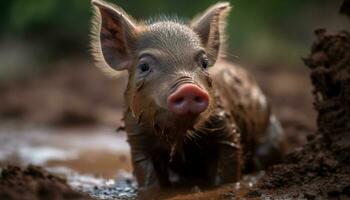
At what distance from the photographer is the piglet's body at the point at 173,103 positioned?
5.44 metres

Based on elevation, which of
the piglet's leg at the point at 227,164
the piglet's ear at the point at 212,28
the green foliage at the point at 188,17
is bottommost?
the piglet's leg at the point at 227,164

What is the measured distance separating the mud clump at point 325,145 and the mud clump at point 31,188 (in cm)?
152

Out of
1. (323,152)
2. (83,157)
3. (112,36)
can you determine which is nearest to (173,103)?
(323,152)

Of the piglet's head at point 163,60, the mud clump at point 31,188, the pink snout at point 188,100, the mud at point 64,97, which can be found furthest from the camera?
the mud at point 64,97

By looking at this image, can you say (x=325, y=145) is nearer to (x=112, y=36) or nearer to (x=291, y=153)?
(x=291, y=153)

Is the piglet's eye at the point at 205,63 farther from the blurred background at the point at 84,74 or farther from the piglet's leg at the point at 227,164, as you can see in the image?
the blurred background at the point at 84,74

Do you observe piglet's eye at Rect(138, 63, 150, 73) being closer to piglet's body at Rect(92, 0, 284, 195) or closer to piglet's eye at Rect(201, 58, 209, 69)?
piglet's body at Rect(92, 0, 284, 195)

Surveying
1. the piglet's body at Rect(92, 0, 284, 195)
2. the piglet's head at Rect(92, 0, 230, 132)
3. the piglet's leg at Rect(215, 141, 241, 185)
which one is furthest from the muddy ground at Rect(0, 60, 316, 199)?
the piglet's head at Rect(92, 0, 230, 132)

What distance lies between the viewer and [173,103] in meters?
4.98

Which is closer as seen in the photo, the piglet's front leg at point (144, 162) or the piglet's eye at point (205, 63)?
the piglet's eye at point (205, 63)

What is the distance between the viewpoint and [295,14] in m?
16.5

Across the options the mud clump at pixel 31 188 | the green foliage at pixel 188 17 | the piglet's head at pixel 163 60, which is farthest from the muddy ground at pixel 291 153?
the green foliage at pixel 188 17

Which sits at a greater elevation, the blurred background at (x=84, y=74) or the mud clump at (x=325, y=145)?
the blurred background at (x=84, y=74)

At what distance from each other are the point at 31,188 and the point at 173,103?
1210mm
